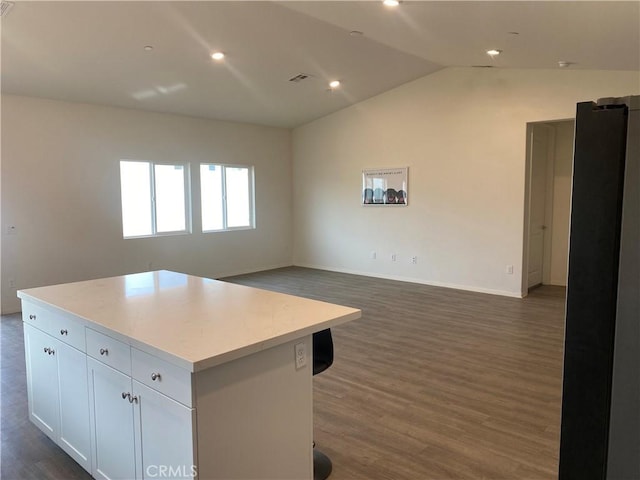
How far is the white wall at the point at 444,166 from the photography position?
6230 mm

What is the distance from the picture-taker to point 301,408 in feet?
6.59

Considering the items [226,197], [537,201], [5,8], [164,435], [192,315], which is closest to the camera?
[164,435]

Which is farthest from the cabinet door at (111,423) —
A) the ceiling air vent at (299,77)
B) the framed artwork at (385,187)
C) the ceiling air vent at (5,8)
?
the framed artwork at (385,187)

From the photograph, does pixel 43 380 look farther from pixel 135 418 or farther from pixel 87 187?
pixel 87 187

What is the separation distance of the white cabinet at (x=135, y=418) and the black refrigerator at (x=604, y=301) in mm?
1225

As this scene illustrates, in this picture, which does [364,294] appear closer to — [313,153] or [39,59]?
[313,153]

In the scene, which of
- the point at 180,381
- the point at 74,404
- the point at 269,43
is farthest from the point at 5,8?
the point at 180,381

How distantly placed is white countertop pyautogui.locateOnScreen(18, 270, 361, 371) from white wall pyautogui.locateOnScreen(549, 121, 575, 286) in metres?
6.22

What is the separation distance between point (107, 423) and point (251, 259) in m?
6.69

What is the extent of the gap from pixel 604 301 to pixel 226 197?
7.90m

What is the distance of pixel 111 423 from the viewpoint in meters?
2.05

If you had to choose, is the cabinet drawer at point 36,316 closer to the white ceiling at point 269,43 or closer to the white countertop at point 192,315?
the white countertop at point 192,315

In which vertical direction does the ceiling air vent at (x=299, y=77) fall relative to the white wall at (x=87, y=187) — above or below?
above

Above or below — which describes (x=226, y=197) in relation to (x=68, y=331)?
above
